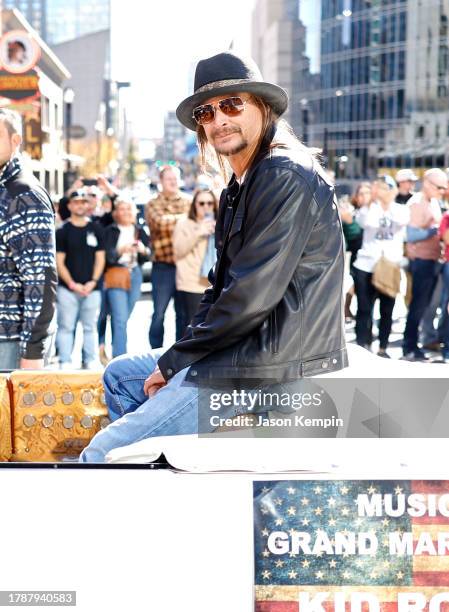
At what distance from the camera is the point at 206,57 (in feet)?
11.0

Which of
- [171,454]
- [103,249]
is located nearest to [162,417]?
[171,454]

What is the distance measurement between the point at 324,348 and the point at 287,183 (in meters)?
0.52

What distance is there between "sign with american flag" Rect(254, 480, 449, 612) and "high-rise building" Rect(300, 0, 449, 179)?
75075 mm

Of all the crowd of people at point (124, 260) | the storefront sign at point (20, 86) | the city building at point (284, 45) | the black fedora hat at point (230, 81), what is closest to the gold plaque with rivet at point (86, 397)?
the black fedora hat at point (230, 81)

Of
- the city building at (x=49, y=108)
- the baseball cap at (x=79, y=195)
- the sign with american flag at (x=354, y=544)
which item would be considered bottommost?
the sign with american flag at (x=354, y=544)

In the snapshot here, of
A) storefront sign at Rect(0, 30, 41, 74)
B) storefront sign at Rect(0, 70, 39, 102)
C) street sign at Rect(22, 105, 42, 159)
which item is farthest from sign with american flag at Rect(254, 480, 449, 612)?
street sign at Rect(22, 105, 42, 159)

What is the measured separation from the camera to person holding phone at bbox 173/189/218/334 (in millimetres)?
10039

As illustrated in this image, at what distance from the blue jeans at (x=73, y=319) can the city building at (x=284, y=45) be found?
81.6 meters

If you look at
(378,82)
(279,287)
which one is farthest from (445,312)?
(378,82)

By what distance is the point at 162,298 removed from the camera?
35.4ft

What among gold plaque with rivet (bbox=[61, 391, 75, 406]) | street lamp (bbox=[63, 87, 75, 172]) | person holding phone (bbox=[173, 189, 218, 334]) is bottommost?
gold plaque with rivet (bbox=[61, 391, 75, 406])

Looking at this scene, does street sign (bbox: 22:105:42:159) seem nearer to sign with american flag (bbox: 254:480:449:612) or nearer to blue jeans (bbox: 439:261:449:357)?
blue jeans (bbox: 439:261:449:357)

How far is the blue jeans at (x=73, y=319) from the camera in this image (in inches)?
410

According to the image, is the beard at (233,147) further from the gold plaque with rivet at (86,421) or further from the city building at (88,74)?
the city building at (88,74)
